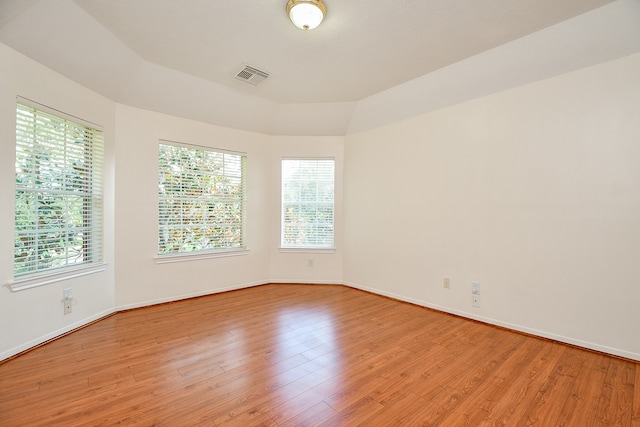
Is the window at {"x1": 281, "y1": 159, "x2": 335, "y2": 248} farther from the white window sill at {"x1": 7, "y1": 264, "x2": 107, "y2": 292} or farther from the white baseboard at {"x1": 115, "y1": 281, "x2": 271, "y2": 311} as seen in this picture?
the white window sill at {"x1": 7, "y1": 264, "x2": 107, "y2": 292}

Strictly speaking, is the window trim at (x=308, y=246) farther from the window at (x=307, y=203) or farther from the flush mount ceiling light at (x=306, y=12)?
the flush mount ceiling light at (x=306, y=12)

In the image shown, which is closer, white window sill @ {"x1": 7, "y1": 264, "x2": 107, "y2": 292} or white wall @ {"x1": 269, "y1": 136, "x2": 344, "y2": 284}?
white window sill @ {"x1": 7, "y1": 264, "x2": 107, "y2": 292}

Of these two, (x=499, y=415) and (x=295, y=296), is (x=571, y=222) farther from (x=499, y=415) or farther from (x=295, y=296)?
(x=295, y=296)

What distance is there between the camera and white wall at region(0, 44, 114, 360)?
7.19ft

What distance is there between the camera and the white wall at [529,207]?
2.30m

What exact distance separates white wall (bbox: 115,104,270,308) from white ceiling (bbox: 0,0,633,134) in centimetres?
26

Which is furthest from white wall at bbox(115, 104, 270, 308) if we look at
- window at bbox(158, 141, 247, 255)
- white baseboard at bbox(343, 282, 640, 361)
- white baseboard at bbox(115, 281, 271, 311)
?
white baseboard at bbox(343, 282, 640, 361)

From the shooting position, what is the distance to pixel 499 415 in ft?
5.34

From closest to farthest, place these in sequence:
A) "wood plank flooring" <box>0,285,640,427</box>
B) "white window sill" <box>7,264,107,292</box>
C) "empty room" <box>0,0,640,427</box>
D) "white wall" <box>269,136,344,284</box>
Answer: "wood plank flooring" <box>0,285,640,427</box> → "empty room" <box>0,0,640,427</box> → "white window sill" <box>7,264,107,292</box> → "white wall" <box>269,136,344,284</box>

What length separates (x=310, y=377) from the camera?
198cm

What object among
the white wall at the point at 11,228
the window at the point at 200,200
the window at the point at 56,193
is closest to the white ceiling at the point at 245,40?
the white wall at the point at 11,228

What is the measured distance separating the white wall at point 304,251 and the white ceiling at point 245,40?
101 cm

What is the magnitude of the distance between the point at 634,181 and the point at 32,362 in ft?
16.2

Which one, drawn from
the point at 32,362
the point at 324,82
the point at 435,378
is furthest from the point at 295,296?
the point at 324,82
